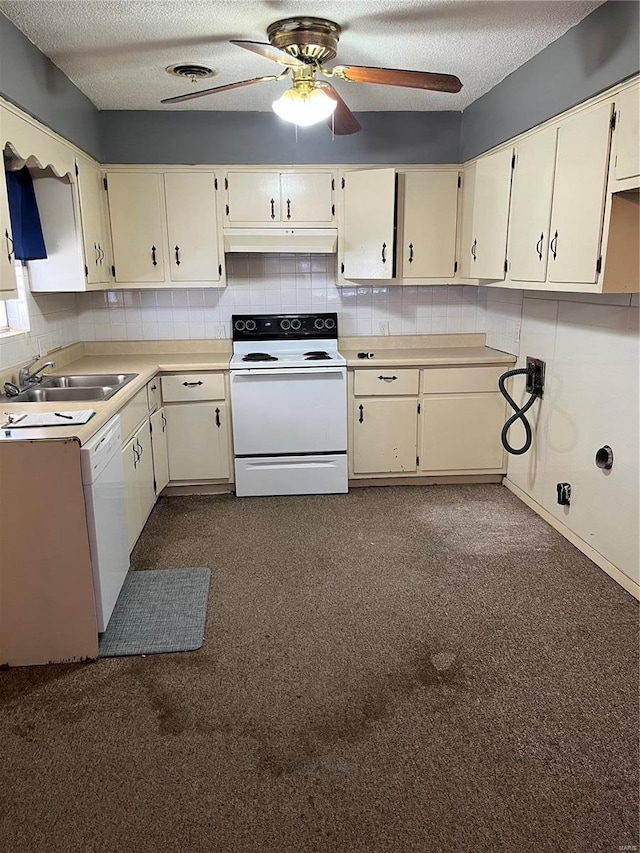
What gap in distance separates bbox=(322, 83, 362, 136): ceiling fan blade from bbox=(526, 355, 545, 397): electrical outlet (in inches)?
65.2

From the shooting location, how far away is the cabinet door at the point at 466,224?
3.93m

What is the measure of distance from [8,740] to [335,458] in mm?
2443

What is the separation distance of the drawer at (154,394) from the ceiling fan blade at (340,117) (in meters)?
1.77

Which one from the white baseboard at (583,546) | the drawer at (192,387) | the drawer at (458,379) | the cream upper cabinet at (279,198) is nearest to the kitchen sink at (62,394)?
the drawer at (192,387)

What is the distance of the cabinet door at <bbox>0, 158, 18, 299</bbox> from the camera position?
7.52ft

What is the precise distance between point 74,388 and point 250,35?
73.0 inches

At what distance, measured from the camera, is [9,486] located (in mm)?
2193

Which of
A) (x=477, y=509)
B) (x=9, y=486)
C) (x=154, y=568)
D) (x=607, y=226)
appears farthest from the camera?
(x=477, y=509)

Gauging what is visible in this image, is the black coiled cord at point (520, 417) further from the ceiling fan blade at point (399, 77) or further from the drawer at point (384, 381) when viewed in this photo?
the ceiling fan blade at point (399, 77)

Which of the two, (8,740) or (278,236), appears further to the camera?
(278,236)

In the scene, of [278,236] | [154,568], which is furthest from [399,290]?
[154,568]

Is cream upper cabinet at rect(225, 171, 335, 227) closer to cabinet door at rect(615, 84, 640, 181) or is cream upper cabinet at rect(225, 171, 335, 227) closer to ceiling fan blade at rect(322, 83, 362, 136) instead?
ceiling fan blade at rect(322, 83, 362, 136)

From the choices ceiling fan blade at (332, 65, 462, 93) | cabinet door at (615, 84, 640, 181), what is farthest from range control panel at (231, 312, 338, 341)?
cabinet door at (615, 84, 640, 181)

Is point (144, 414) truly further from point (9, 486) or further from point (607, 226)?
point (607, 226)
